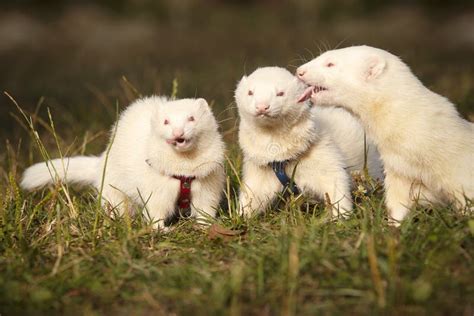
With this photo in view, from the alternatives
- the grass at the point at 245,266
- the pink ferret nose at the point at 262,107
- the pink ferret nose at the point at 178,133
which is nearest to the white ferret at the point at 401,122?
the grass at the point at 245,266

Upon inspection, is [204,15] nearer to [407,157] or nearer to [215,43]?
[215,43]

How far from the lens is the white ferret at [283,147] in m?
4.88

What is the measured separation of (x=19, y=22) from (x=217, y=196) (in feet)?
66.7

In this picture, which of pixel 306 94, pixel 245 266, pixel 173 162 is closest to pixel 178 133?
pixel 173 162

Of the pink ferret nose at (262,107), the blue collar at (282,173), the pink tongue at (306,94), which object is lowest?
the blue collar at (282,173)

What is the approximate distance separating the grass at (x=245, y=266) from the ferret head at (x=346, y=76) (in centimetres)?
80

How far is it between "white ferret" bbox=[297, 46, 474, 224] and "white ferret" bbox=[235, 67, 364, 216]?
20 centimetres

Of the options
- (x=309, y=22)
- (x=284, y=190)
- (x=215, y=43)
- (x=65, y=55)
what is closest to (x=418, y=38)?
(x=309, y=22)

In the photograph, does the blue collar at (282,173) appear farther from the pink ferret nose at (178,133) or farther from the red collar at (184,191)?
the pink ferret nose at (178,133)

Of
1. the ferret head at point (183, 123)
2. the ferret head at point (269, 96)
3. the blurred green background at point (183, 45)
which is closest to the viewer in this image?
the ferret head at point (269, 96)

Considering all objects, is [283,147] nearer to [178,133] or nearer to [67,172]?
[178,133]

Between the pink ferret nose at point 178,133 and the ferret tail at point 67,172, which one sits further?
the ferret tail at point 67,172

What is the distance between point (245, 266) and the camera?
156 inches

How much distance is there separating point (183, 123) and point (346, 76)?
124 centimetres
